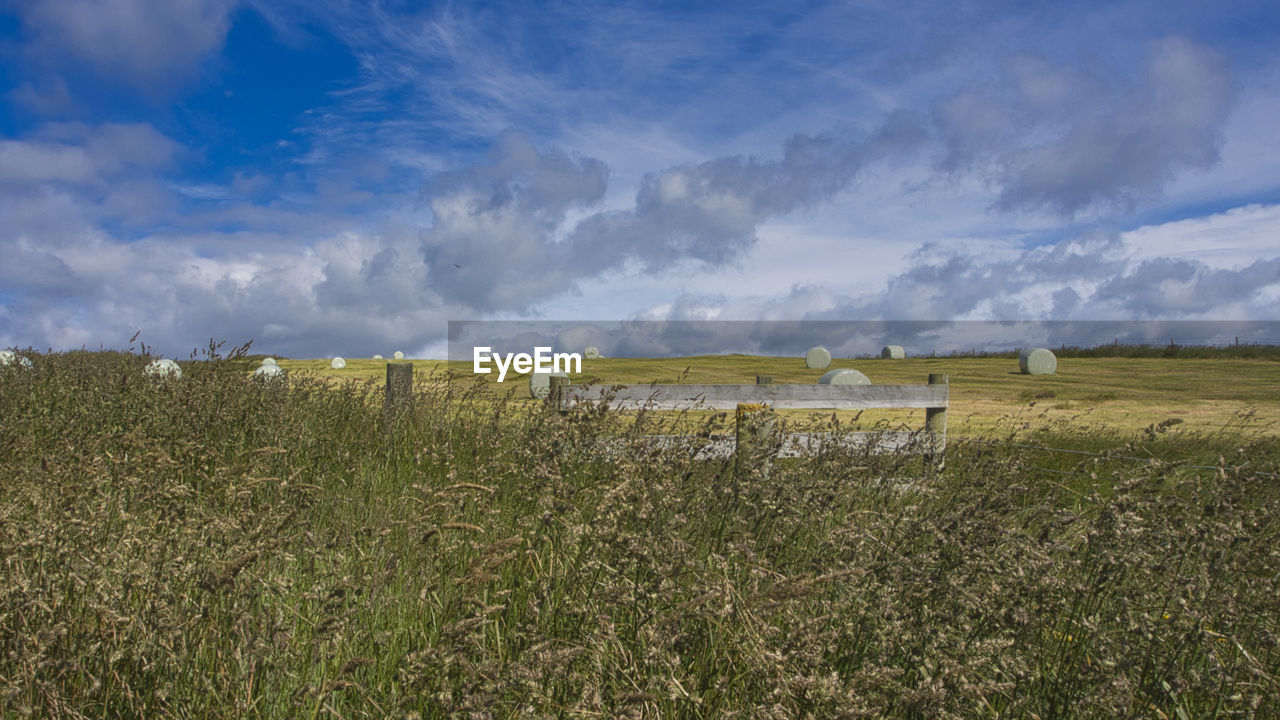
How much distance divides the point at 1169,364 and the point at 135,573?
42.0m

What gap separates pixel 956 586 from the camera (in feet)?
7.25

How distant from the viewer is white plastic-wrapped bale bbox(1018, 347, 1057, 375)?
33.0m

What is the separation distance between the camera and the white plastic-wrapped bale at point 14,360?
10827mm

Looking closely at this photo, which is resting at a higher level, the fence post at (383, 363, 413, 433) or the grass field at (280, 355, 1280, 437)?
the fence post at (383, 363, 413, 433)

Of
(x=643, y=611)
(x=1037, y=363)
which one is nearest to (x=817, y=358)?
(x=1037, y=363)

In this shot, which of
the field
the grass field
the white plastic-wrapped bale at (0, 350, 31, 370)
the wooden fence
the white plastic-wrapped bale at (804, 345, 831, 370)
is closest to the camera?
the field

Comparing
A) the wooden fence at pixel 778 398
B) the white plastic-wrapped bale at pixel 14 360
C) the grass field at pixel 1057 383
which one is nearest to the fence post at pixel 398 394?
the grass field at pixel 1057 383

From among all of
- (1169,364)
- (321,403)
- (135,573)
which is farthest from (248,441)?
(1169,364)

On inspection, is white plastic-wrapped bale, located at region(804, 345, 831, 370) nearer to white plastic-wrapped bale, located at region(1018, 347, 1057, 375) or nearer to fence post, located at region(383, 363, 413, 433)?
white plastic-wrapped bale, located at region(1018, 347, 1057, 375)

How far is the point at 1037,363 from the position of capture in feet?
109

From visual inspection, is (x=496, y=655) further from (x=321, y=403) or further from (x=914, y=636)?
(x=321, y=403)

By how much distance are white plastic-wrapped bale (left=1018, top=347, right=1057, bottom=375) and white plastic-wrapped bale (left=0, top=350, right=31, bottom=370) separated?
3406 centimetres

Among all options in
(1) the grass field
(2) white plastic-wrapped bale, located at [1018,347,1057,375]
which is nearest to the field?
(1) the grass field

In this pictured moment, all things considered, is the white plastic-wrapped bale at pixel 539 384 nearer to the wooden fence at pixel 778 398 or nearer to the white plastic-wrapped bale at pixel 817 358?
the wooden fence at pixel 778 398
